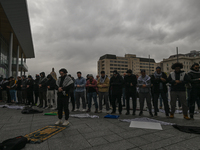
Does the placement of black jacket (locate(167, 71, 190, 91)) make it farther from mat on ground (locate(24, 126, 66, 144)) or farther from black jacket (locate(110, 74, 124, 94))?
mat on ground (locate(24, 126, 66, 144))

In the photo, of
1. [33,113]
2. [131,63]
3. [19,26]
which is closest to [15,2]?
[19,26]

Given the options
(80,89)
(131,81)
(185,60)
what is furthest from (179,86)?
(185,60)

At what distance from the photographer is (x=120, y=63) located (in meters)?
146

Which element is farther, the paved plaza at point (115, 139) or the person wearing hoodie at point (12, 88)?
the person wearing hoodie at point (12, 88)

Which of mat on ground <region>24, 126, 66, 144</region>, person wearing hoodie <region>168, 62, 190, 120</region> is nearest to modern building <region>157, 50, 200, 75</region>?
person wearing hoodie <region>168, 62, 190, 120</region>

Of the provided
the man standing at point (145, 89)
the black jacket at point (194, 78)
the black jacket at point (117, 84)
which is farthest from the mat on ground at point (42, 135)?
the black jacket at point (194, 78)

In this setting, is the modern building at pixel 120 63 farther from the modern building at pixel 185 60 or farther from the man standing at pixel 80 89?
Answer: the man standing at pixel 80 89

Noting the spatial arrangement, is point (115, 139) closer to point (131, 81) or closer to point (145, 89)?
point (145, 89)

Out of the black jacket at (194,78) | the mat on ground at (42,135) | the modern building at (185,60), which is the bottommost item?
the mat on ground at (42,135)

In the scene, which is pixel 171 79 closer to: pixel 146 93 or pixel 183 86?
pixel 183 86

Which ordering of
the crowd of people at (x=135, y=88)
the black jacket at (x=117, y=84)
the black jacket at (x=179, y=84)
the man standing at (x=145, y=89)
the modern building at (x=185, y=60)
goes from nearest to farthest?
the crowd of people at (x=135, y=88), the black jacket at (x=179, y=84), the man standing at (x=145, y=89), the black jacket at (x=117, y=84), the modern building at (x=185, y=60)

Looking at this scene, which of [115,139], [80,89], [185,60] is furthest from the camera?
[185,60]

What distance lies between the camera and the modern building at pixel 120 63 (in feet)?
449

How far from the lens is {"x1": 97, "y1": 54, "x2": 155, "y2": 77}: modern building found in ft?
449
